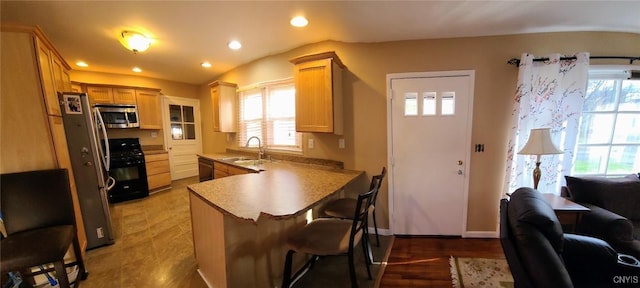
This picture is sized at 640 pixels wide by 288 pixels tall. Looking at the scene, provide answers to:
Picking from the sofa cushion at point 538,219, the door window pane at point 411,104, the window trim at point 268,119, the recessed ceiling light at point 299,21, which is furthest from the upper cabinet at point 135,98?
the sofa cushion at point 538,219

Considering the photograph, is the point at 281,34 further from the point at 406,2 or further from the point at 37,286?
the point at 37,286

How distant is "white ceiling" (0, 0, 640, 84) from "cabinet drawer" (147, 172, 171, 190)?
2440 millimetres

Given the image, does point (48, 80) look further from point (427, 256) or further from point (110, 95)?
point (427, 256)

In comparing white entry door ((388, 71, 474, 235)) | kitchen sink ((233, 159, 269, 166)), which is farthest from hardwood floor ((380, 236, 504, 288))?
kitchen sink ((233, 159, 269, 166))

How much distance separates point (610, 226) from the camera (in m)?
1.64

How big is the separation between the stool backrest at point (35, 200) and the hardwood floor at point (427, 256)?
277 cm

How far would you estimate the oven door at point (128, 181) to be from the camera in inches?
149

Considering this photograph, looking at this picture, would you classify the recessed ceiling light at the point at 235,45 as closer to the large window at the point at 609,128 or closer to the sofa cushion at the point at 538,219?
the sofa cushion at the point at 538,219

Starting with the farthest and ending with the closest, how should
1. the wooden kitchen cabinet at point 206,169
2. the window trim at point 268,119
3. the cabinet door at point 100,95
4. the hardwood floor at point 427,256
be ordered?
1. the cabinet door at point 100,95
2. the wooden kitchen cabinet at point 206,169
3. the window trim at point 268,119
4. the hardwood floor at point 427,256

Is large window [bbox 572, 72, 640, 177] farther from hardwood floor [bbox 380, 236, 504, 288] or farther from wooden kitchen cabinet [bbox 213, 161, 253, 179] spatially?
wooden kitchen cabinet [bbox 213, 161, 253, 179]

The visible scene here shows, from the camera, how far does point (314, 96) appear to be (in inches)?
99.0

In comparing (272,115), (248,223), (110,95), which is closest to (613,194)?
(248,223)

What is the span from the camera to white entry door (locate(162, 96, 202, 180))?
4.96 meters

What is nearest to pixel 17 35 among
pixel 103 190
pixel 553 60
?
pixel 103 190
